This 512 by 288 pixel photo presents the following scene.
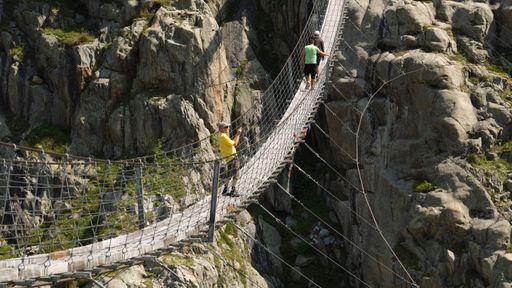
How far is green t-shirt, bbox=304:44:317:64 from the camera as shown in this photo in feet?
57.4

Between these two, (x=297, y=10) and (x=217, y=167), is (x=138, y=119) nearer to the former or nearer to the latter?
(x=297, y=10)

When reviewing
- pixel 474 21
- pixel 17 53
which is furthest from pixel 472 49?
pixel 17 53

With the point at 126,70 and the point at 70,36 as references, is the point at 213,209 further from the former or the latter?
the point at 70,36

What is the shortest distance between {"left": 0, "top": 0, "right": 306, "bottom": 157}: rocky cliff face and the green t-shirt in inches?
100

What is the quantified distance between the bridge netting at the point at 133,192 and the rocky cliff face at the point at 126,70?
0.58 metres

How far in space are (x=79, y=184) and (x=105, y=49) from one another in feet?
9.84

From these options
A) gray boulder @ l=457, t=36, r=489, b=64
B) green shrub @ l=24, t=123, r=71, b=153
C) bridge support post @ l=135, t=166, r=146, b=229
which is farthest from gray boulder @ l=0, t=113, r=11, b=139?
gray boulder @ l=457, t=36, r=489, b=64

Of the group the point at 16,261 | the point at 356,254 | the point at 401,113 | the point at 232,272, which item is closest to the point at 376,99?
the point at 401,113

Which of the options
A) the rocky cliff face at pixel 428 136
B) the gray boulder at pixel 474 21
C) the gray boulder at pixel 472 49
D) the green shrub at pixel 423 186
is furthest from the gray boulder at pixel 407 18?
the green shrub at pixel 423 186

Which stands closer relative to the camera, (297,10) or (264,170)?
(264,170)

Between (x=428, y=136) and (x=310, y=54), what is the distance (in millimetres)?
2638

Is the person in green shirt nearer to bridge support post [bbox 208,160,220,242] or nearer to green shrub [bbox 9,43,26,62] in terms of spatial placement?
bridge support post [bbox 208,160,220,242]

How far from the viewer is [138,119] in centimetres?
1916

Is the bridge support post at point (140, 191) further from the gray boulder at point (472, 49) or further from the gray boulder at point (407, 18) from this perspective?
the gray boulder at point (472, 49)
